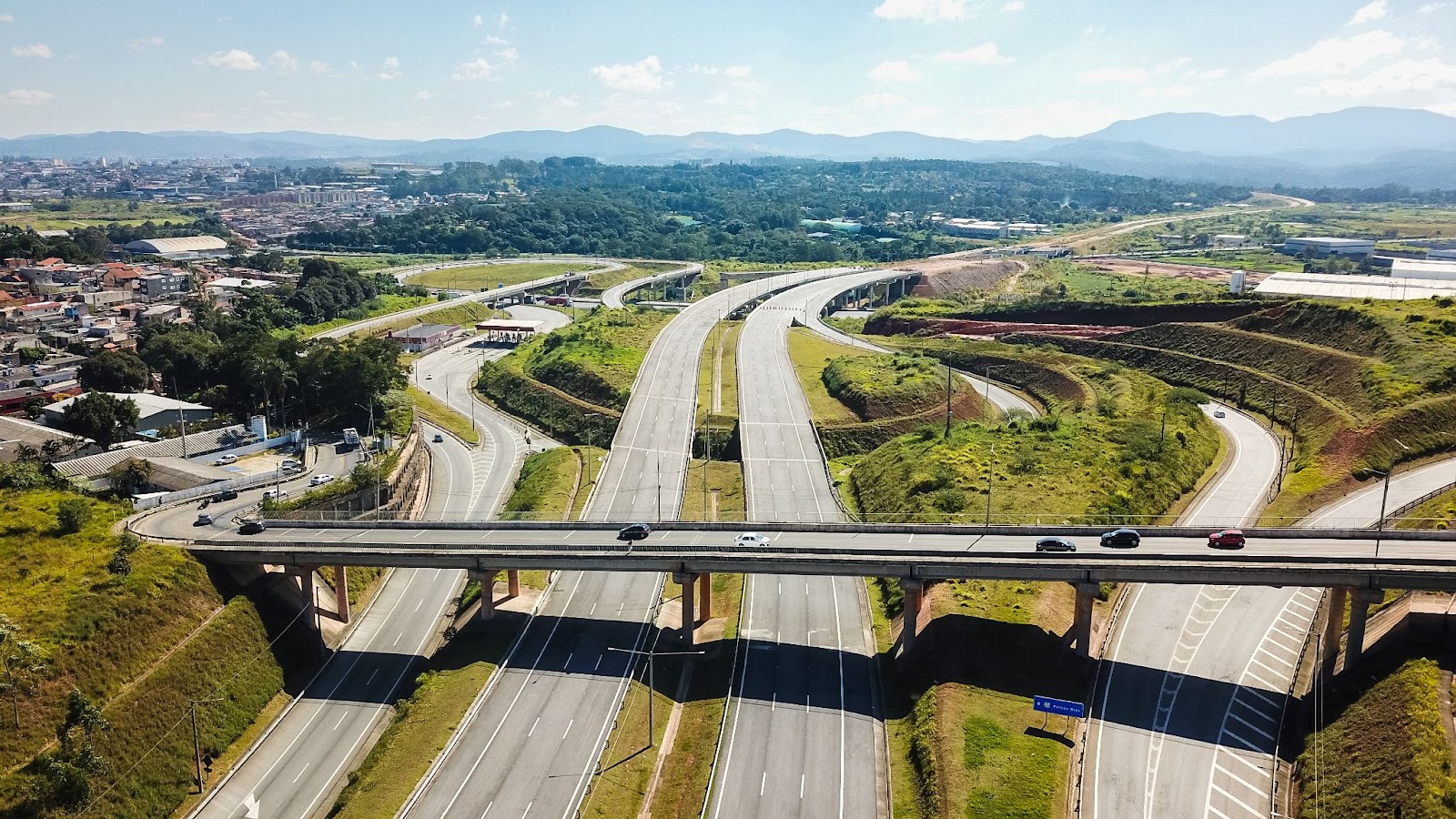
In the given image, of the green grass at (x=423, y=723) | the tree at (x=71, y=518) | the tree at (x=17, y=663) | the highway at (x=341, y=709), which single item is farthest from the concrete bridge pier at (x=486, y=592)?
the tree at (x=71, y=518)

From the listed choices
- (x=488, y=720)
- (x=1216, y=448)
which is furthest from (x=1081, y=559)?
(x=1216, y=448)

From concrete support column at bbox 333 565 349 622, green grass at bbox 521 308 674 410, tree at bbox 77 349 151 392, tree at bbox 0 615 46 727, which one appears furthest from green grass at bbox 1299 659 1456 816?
tree at bbox 77 349 151 392

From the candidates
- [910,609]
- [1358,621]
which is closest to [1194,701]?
[1358,621]

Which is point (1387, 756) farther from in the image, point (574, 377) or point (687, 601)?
point (574, 377)

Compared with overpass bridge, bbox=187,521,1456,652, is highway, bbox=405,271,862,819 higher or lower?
lower

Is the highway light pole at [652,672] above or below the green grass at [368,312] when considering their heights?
below

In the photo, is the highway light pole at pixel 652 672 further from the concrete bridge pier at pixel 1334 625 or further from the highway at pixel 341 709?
the concrete bridge pier at pixel 1334 625

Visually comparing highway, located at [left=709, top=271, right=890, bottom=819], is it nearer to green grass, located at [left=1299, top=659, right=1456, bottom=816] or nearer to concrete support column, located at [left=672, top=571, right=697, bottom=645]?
concrete support column, located at [left=672, top=571, right=697, bottom=645]
